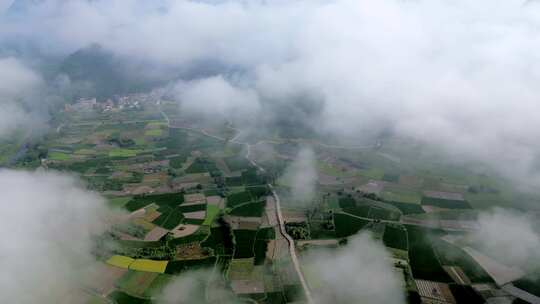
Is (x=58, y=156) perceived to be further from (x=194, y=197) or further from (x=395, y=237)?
(x=395, y=237)

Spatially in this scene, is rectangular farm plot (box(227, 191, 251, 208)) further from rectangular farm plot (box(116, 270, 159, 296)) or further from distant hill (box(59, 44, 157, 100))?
distant hill (box(59, 44, 157, 100))

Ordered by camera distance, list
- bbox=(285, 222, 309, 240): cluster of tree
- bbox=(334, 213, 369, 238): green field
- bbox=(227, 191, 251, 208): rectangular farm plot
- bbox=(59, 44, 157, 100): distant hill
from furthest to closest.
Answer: bbox=(59, 44, 157, 100): distant hill → bbox=(227, 191, 251, 208): rectangular farm plot → bbox=(334, 213, 369, 238): green field → bbox=(285, 222, 309, 240): cluster of tree

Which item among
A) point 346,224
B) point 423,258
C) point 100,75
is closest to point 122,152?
point 346,224

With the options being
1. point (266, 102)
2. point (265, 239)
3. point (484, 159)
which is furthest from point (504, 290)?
point (266, 102)

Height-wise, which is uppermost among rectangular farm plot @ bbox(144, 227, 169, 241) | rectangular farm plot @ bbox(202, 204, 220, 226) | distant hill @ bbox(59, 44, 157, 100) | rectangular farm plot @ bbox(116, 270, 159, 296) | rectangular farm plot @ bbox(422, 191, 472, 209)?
distant hill @ bbox(59, 44, 157, 100)

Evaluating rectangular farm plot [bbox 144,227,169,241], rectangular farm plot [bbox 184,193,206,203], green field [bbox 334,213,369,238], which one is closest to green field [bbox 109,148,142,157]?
rectangular farm plot [bbox 184,193,206,203]

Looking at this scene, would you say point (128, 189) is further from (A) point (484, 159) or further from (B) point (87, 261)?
(A) point (484, 159)
